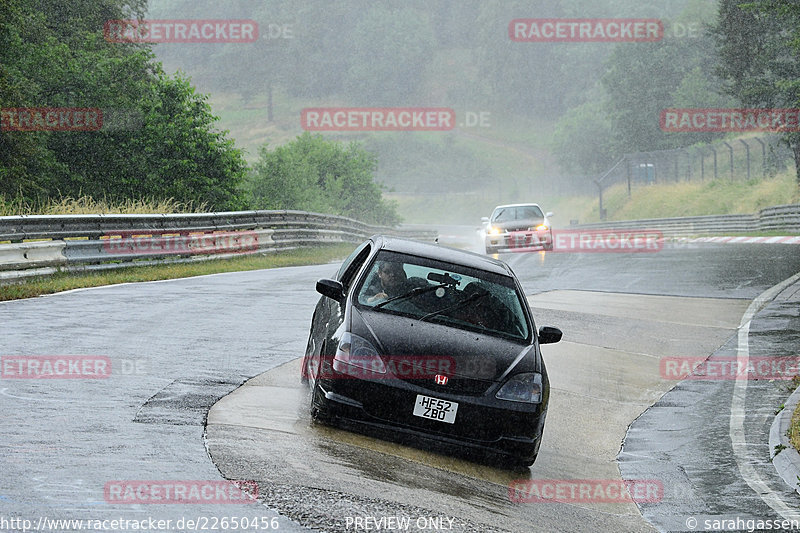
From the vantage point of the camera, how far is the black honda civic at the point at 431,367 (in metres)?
7.43

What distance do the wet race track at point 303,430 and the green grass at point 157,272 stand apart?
29.0 inches

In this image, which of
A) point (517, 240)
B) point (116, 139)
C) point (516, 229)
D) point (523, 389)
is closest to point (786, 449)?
point (523, 389)

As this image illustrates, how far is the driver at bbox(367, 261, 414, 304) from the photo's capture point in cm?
827

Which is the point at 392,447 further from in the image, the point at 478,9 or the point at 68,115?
the point at 478,9

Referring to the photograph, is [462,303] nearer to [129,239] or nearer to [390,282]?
[390,282]

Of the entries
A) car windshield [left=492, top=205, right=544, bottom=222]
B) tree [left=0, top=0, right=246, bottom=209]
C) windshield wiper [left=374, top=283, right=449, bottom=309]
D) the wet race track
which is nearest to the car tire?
the wet race track

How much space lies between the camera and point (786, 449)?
8695mm

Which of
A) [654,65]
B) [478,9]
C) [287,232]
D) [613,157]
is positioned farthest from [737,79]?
[478,9]

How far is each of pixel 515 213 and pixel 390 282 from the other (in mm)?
24066

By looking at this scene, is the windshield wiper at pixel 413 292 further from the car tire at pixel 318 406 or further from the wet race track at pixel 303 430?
the wet race track at pixel 303 430

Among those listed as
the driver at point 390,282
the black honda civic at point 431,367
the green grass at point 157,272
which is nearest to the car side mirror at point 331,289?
the black honda civic at point 431,367

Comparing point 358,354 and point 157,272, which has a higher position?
point 358,354

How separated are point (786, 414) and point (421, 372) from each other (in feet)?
14.5

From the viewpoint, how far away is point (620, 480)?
8336 millimetres
